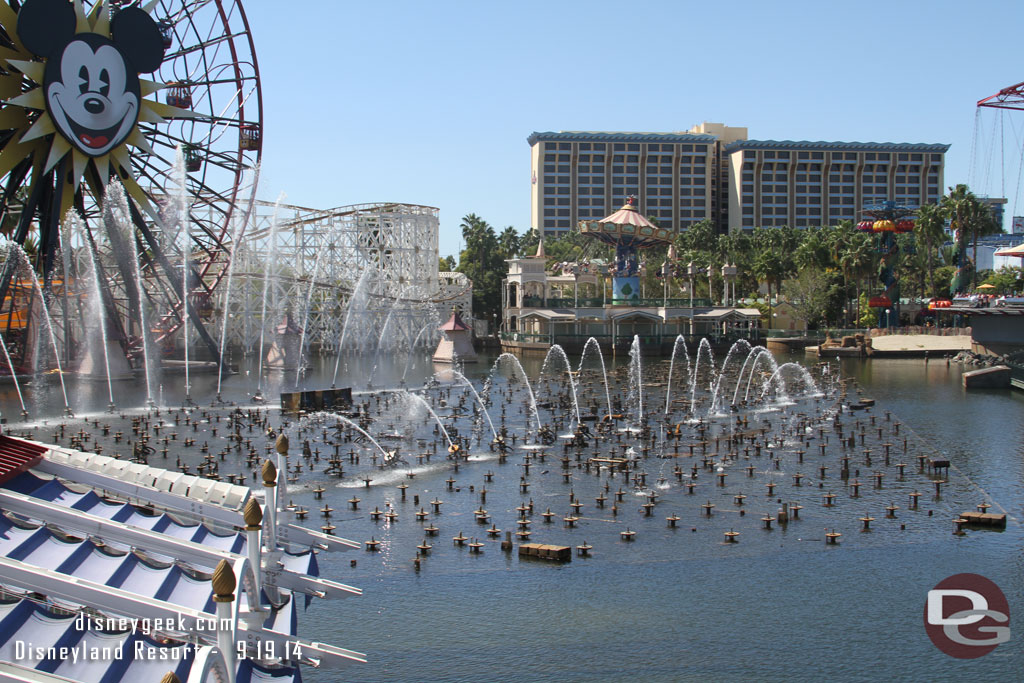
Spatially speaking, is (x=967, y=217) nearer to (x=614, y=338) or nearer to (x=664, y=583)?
(x=614, y=338)

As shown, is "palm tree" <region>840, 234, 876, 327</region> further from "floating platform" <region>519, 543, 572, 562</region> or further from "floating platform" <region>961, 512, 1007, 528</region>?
"floating platform" <region>519, 543, 572, 562</region>

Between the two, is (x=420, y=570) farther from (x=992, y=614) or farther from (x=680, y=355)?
(x=680, y=355)

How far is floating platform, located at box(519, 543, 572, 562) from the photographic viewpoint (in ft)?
112

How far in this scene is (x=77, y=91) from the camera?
6775 centimetres

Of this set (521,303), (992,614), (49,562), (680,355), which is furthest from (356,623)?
(521,303)

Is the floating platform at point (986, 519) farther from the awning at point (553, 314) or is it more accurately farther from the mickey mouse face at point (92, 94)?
the awning at point (553, 314)

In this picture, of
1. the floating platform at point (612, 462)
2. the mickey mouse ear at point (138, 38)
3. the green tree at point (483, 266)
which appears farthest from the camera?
the green tree at point (483, 266)

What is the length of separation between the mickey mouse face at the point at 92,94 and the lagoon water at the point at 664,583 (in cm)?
3546

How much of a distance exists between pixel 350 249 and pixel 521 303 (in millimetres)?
30774

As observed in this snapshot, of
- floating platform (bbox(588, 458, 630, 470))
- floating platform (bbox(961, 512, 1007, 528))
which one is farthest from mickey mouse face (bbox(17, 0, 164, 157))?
floating platform (bbox(961, 512, 1007, 528))

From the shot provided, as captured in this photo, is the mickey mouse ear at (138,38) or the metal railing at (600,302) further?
the metal railing at (600,302)

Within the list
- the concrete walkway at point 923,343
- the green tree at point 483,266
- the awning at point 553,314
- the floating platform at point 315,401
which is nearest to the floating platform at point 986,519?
the floating platform at point 315,401

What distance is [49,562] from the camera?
18609mm

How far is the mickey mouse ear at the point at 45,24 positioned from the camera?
2510 inches
